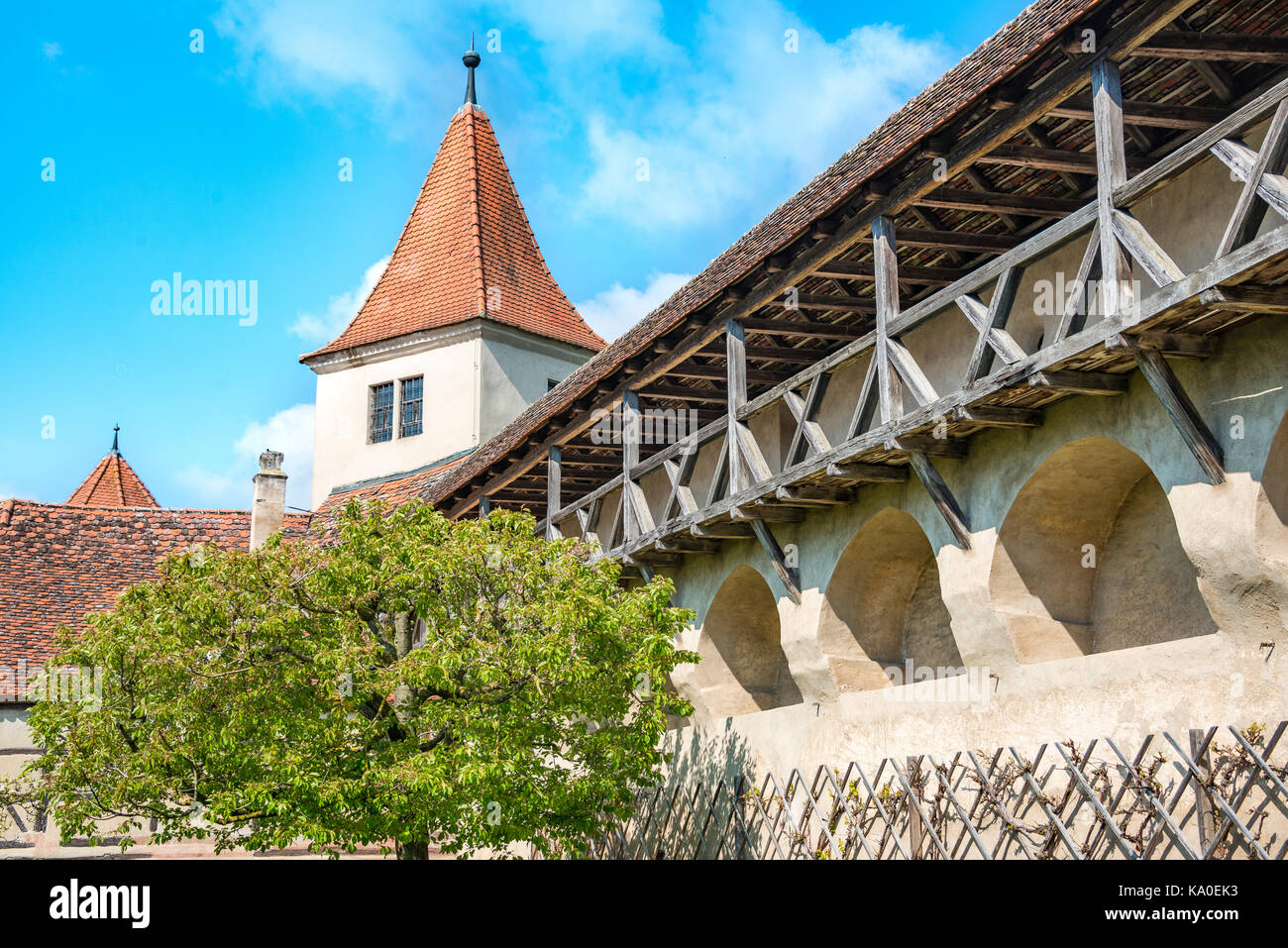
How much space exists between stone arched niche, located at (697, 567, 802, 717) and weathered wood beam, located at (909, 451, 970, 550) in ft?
15.0

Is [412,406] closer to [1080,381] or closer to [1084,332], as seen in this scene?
[1080,381]

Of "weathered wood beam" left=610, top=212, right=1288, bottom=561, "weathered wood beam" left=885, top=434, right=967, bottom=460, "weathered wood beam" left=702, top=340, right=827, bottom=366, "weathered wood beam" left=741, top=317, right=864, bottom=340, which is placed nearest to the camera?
"weathered wood beam" left=610, top=212, right=1288, bottom=561

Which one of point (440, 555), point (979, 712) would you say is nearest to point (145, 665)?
point (440, 555)

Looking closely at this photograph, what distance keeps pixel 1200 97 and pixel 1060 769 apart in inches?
206

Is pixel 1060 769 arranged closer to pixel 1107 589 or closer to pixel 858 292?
pixel 1107 589

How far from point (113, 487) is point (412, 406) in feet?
46.2

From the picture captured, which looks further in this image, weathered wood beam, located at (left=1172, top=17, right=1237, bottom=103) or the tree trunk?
the tree trunk

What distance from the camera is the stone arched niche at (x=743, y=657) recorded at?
625 inches

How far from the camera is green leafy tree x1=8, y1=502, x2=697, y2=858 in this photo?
11867mm

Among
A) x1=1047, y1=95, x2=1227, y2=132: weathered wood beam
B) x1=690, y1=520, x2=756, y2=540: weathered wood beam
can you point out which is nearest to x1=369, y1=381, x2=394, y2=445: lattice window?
x1=690, y1=520, x2=756, y2=540: weathered wood beam

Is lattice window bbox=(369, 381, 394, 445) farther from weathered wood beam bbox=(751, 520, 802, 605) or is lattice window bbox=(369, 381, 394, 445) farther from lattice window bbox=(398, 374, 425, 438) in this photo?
weathered wood beam bbox=(751, 520, 802, 605)

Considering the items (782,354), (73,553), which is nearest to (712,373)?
(782,354)

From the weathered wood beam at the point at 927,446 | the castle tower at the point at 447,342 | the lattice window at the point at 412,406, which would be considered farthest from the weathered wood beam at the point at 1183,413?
the lattice window at the point at 412,406

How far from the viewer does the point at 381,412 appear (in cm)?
2939
